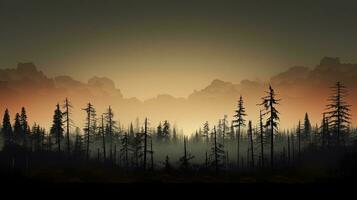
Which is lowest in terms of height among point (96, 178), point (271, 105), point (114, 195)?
point (96, 178)

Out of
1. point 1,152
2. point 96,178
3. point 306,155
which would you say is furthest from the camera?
point 306,155

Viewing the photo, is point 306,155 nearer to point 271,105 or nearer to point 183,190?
point 271,105

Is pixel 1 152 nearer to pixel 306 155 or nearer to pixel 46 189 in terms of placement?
pixel 306 155

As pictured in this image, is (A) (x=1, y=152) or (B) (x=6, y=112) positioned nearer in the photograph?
(A) (x=1, y=152)

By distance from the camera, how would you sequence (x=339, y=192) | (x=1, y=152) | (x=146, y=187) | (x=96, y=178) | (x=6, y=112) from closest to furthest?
1. (x=339, y=192)
2. (x=146, y=187)
3. (x=96, y=178)
4. (x=1, y=152)
5. (x=6, y=112)

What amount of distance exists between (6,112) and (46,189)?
322 feet

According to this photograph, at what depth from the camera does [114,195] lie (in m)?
8.13

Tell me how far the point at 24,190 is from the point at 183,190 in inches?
155

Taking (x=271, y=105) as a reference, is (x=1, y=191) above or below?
below

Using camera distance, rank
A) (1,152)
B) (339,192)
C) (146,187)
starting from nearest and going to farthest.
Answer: (339,192), (146,187), (1,152)

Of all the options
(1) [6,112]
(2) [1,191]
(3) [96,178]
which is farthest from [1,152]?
(2) [1,191]

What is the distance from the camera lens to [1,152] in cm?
7738

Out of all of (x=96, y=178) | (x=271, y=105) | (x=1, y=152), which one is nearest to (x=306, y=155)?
(x=271, y=105)

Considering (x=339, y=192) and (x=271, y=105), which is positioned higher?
(x=271, y=105)
